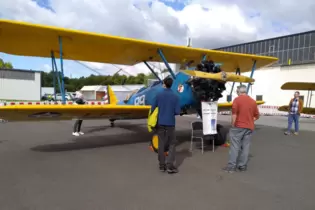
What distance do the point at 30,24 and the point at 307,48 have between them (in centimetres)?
2448

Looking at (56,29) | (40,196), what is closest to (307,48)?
(56,29)

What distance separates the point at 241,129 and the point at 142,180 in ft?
6.34

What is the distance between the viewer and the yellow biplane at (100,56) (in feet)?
17.9

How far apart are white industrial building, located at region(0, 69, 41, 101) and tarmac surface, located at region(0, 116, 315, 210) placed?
26.8m

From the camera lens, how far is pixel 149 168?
14.9 ft

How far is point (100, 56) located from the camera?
786 centimetres

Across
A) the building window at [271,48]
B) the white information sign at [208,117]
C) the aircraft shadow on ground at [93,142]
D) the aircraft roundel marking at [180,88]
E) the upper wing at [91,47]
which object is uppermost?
the building window at [271,48]

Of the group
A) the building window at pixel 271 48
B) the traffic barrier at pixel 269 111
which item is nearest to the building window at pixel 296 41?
the building window at pixel 271 48

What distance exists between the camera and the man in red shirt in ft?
14.4

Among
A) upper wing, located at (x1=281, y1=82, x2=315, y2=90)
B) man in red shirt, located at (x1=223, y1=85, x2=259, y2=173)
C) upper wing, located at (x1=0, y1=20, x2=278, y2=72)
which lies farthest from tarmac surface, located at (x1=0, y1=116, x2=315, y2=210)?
upper wing, located at (x1=281, y1=82, x2=315, y2=90)

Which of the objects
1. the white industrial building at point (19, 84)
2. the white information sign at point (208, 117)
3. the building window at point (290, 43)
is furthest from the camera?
the white industrial building at point (19, 84)

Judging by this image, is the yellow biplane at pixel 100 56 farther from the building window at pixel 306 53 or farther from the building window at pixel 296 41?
the building window at pixel 296 41

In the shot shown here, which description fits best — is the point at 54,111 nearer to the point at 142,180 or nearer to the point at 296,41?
the point at 142,180

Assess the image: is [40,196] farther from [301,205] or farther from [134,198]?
[301,205]
